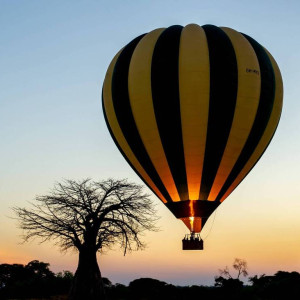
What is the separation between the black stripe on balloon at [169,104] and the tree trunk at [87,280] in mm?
4863

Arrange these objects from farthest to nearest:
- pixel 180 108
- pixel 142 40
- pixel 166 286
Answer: pixel 166 286, pixel 142 40, pixel 180 108

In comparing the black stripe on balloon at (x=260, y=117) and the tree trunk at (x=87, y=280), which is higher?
the black stripe on balloon at (x=260, y=117)

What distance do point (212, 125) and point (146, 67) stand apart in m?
3.60

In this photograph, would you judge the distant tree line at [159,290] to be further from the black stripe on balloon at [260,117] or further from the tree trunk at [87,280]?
the black stripe on balloon at [260,117]

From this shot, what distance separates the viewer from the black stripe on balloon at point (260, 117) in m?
20.8

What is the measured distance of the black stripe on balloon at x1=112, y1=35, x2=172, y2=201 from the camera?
20.8 meters

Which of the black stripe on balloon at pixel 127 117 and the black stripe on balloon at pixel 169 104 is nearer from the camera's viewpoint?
the black stripe on balloon at pixel 169 104

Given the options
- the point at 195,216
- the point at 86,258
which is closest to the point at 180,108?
the point at 195,216

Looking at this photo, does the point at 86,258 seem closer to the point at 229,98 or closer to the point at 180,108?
the point at 180,108

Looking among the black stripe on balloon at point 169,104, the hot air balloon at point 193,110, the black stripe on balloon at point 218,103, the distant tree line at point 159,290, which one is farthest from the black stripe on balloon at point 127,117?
the distant tree line at point 159,290

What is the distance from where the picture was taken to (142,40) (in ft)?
69.7

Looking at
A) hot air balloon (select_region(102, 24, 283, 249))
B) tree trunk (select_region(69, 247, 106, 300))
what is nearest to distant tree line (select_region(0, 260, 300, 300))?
tree trunk (select_region(69, 247, 106, 300))

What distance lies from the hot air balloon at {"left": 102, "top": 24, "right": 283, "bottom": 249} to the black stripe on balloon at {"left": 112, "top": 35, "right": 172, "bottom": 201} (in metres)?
0.04

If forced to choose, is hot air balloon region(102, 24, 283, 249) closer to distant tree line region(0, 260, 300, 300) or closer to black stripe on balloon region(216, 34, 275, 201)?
black stripe on balloon region(216, 34, 275, 201)
